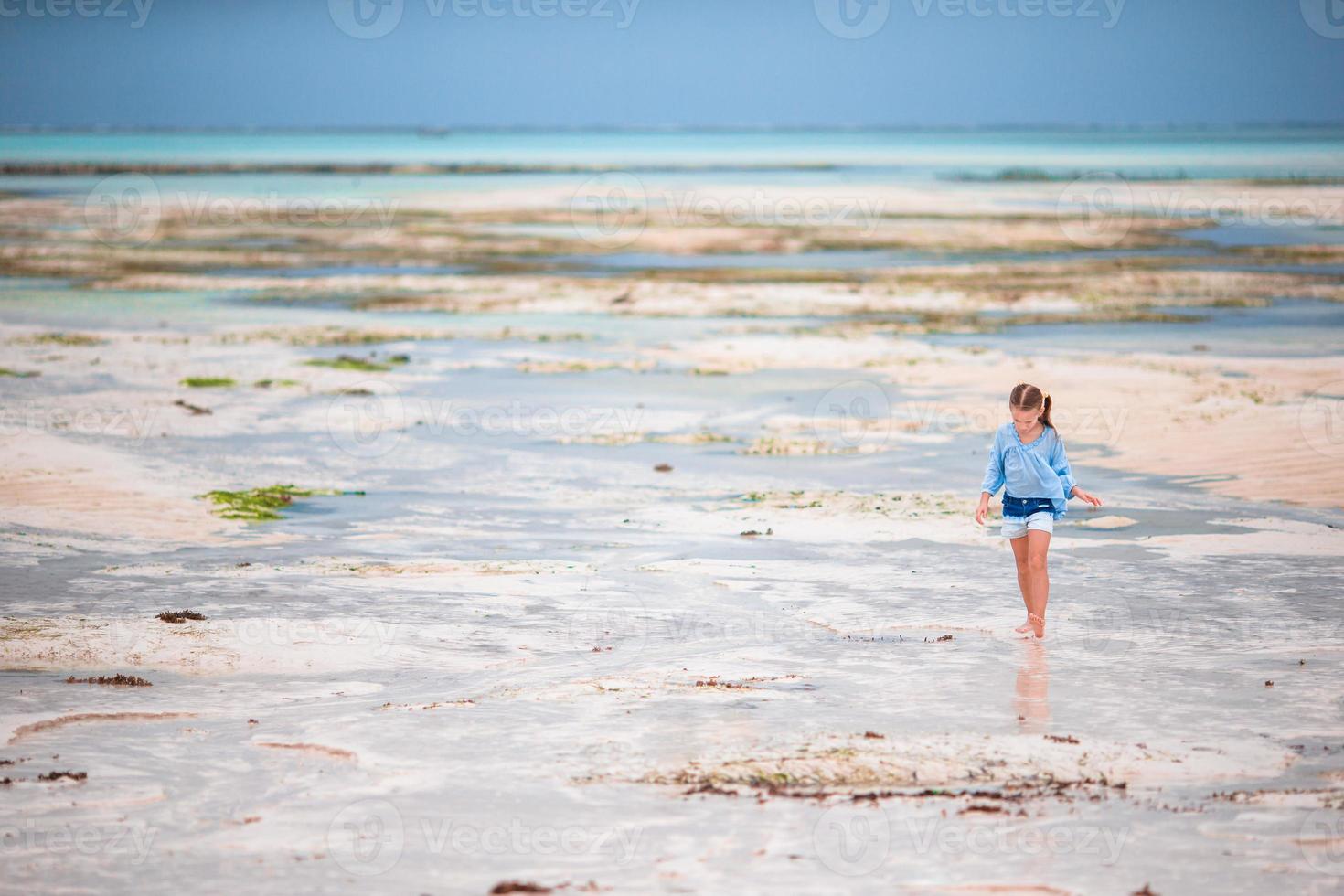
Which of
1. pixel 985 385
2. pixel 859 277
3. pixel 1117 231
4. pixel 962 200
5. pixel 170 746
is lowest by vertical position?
pixel 170 746

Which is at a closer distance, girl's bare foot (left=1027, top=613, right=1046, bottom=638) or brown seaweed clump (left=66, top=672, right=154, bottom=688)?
brown seaweed clump (left=66, top=672, right=154, bottom=688)

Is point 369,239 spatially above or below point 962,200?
below

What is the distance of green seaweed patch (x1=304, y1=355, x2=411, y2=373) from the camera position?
22438 millimetres

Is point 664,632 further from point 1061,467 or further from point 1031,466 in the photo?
point 1061,467

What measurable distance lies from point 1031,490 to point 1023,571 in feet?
1.79

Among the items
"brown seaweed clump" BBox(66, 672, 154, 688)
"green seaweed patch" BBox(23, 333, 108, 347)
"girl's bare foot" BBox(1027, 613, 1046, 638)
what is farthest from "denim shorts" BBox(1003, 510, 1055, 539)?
"green seaweed patch" BBox(23, 333, 108, 347)

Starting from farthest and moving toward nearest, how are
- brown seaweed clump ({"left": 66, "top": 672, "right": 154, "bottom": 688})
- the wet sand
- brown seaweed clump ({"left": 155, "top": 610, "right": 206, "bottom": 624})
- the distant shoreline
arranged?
the distant shoreline
brown seaweed clump ({"left": 155, "top": 610, "right": 206, "bottom": 624})
brown seaweed clump ({"left": 66, "top": 672, "right": 154, "bottom": 688})
the wet sand

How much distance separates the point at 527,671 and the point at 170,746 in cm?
220

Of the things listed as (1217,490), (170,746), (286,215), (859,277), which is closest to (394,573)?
(170,746)

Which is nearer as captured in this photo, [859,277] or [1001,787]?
[1001,787]

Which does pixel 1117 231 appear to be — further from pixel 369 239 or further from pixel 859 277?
pixel 369 239

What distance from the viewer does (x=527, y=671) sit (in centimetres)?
874

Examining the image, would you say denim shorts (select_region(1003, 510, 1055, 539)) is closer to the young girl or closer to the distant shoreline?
the young girl

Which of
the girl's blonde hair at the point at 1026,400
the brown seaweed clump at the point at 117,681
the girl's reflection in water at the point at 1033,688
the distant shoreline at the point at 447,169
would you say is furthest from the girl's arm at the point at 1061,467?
the distant shoreline at the point at 447,169
